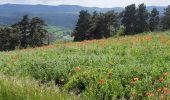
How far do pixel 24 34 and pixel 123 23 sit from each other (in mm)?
20248

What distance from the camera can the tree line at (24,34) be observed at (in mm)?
77662

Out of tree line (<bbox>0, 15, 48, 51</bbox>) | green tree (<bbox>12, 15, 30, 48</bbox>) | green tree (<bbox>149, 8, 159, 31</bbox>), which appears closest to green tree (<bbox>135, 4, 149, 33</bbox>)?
green tree (<bbox>149, 8, 159, 31</bbox>)

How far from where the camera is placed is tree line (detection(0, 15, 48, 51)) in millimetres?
77662

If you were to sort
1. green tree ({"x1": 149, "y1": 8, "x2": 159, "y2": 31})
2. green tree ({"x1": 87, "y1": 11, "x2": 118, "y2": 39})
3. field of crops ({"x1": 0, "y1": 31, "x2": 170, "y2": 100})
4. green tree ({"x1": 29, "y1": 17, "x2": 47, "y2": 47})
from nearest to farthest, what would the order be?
1. field of crops ({"x1": 0, "y1": 31, "x2": 170, "y2": 100})
2. green tree ({"x1": 87, "y1": 11, "x2": 118, "y2": 39})
3. green tree ({"x1": 29, "y1": 17, "x2": 47, "y2": 47})
4. green tree ({"x1": 149, "y1": 8, "x2": 159, "y2": 31})

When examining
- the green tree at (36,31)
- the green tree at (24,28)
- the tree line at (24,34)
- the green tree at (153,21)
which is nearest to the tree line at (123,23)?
the green tree at (153,21)

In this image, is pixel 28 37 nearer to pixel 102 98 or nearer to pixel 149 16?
pixel 149 16

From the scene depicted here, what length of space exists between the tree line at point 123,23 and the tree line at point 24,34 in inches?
298

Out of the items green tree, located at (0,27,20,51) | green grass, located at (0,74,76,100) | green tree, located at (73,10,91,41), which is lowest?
green tree, located at (0,27,20,51)

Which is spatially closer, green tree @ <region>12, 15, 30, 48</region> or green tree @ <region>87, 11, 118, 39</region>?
green tree @ <region>87, 11, 118, 39</region>

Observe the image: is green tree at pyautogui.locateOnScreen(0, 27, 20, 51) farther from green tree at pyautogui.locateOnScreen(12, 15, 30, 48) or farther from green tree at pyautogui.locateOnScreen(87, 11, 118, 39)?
green tree at pyautogui.locateOnScreen(87, 11, 118, 39)

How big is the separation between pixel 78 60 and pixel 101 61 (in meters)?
0.89

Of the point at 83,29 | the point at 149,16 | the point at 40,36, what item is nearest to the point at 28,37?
the point at 40,36

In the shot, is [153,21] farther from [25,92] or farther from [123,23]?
[25,92]

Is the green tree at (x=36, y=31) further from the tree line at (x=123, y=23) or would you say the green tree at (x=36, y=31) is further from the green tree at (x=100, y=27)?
the green tree at (x=100, y=27)
